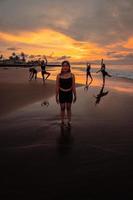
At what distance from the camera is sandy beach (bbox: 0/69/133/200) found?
14.2 ft

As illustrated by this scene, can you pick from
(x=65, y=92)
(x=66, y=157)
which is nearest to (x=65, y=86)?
(x=65, y=92)

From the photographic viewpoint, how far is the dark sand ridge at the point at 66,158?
170 inches

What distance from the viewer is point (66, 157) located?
574 cm

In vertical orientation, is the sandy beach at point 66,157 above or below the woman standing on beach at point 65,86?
below

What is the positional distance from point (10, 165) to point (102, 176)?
1.70 metres

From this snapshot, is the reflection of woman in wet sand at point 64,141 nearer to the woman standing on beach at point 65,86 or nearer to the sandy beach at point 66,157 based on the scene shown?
the sandy beach at point 66,157

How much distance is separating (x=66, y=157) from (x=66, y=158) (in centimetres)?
6

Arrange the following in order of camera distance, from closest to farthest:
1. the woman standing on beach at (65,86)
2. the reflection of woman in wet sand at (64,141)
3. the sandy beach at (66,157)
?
the sandy beach at (66,157)
the reflection of woman in wet sand at (64,141)
the woman standing on beach at (65,86)

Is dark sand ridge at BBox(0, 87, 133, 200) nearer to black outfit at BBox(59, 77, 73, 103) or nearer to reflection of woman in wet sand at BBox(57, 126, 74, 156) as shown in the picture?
reflection of woman in wet sand at BBox(57, 126, 74, 156)

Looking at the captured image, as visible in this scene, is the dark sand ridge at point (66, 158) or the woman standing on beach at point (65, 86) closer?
the dark sand ridge at point (66, 158)

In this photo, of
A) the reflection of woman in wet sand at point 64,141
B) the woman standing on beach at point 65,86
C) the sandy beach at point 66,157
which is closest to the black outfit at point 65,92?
the woman standing on beach at point 65,86

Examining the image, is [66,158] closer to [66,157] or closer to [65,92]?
[66,157]

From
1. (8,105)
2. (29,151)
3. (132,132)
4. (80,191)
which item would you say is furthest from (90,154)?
(8,105)

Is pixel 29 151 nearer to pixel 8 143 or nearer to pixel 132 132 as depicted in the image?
pixel 8 143
